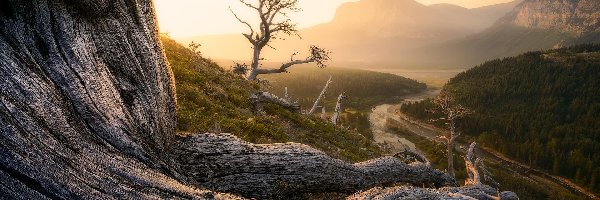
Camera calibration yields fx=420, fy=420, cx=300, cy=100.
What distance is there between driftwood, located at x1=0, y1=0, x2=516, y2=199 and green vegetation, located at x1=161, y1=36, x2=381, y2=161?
5.96 meters

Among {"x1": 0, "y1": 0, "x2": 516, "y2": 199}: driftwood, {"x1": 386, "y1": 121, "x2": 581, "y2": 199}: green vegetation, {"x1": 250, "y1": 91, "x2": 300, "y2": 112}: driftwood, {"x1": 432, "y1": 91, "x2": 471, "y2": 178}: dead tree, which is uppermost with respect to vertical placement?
{"x1": 0, "y1": 0, "x2": 516, "y2": 199}: driftwood

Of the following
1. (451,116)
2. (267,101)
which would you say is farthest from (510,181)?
(267,101)

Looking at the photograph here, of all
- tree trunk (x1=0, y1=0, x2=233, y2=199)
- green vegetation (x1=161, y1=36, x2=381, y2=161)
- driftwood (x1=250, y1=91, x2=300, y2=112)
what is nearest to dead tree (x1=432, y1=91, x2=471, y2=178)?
green vegetation (x1=161, y1=36, x2=381, y2=161)

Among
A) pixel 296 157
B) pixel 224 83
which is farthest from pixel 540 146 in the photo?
pixel 296 157

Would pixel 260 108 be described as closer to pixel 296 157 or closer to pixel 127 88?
pixel 296 157

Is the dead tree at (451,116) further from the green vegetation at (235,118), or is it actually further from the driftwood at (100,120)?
the driftwood at (100,120)

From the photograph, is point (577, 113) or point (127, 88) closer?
point (127, 88)

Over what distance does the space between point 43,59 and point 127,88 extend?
4.53 ft

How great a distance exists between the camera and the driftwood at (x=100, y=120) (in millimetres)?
5047

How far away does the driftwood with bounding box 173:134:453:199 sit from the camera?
823 cm

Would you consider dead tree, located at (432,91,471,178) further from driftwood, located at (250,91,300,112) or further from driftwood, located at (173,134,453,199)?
driftwood, located at (173,134,453,199)

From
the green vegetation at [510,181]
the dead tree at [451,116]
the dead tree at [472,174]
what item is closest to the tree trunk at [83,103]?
the dead tree at [472,174]

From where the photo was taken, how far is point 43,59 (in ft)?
19.2

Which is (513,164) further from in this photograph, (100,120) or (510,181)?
(100,120)
